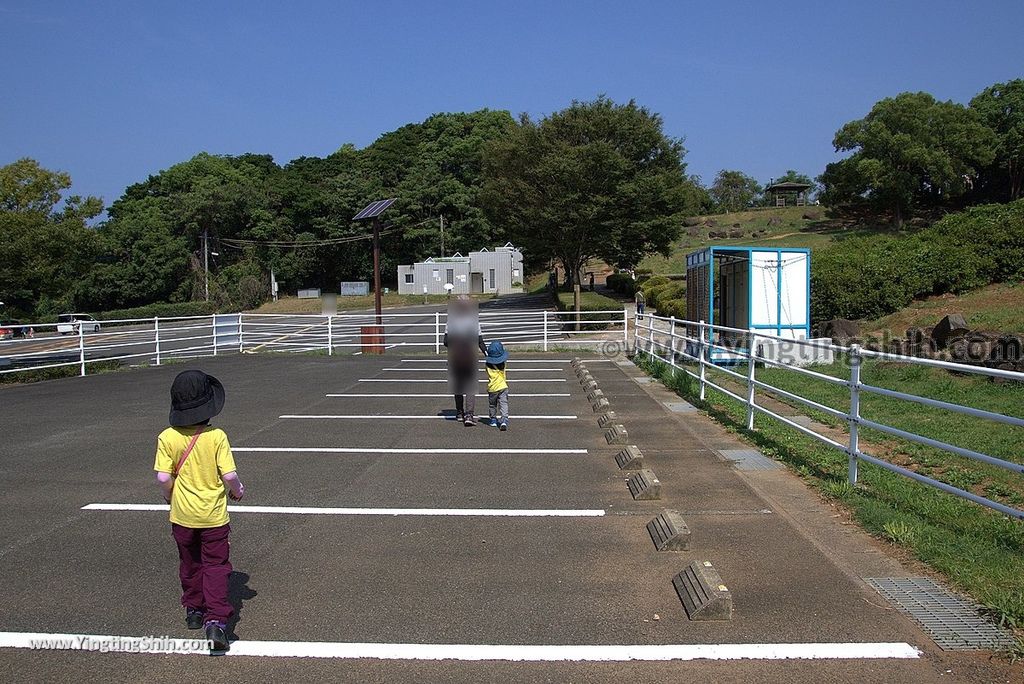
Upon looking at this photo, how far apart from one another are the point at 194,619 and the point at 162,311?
60.3 metres

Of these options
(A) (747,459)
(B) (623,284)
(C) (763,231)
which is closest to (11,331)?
(A) (747,459)

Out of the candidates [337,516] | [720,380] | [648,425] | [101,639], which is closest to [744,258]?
[720,380]

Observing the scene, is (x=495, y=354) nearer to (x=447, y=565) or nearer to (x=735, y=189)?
(x=447, y=565)

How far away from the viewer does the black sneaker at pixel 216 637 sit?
3910 mm

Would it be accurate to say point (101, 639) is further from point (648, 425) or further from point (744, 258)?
point (744, 258)

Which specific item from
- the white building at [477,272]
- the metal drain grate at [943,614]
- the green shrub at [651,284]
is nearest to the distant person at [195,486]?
the metal drain grate at [943,614]

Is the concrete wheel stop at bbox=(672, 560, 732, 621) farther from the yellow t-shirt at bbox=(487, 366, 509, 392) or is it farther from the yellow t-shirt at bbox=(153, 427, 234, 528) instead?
the yellow t-shirt at bbox=(487, 366, 509, 392)

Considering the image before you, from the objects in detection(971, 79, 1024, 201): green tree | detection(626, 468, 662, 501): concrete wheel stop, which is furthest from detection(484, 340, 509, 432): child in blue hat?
detection(971, 79, 1024, 201): green tree

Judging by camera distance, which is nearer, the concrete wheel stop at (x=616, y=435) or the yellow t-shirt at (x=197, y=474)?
the yellow t-shirt at (x=197, y=474)

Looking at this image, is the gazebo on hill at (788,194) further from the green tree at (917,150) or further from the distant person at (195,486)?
the distant person at (195,486)

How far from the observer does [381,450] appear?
909cm

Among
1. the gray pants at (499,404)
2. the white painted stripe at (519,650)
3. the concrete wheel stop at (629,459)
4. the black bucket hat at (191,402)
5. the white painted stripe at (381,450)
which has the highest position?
the black bucket hat at (191,402)

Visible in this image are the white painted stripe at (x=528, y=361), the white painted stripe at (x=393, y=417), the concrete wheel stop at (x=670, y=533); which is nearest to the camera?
the concrete wheel stop at (x=670, y=533)

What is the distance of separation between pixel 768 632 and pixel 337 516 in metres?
3.61
